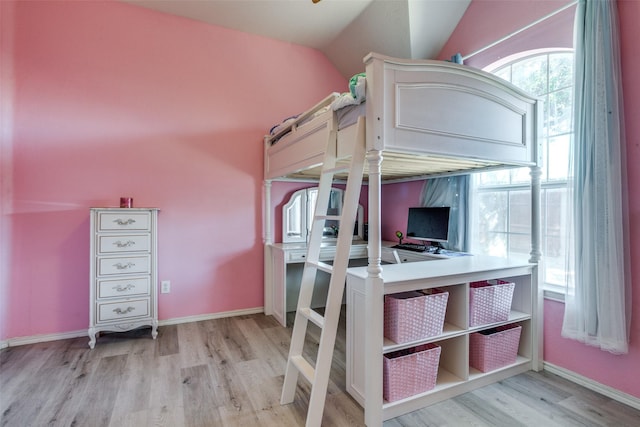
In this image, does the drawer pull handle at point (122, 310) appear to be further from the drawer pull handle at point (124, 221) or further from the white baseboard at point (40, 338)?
the drawer pull handle at point (124, 221)

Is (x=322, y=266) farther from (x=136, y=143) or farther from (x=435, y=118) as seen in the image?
(x=136, y=143)

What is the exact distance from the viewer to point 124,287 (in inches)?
101

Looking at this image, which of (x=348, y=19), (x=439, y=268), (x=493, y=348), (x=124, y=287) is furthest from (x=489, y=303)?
(x=348, y=19)

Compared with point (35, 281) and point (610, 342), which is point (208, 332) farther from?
point (610, 342)

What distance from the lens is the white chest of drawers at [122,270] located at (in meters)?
2.49

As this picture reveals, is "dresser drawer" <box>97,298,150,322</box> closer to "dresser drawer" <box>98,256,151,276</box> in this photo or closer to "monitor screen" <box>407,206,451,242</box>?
"dresser drawer" <box>98,256,151,276</box>

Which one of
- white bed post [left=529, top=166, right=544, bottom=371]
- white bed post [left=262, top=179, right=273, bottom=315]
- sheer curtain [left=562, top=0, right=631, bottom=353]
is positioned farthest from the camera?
white bed post [left=262, top=179, right=273, bottom=315]

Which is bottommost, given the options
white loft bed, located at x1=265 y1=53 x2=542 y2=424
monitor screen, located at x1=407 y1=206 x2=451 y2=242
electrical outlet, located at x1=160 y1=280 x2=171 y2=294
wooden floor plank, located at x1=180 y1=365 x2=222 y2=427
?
wooden floor plank, located at x1=180 y1=365 x2=222 y2=427

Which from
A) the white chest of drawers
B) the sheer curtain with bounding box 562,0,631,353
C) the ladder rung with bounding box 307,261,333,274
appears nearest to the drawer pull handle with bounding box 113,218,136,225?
the white chest of drawers

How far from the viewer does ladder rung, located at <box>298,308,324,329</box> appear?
5.35 feet

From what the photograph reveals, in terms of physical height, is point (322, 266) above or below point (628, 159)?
below

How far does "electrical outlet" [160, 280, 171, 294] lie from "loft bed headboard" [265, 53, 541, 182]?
1.83 m

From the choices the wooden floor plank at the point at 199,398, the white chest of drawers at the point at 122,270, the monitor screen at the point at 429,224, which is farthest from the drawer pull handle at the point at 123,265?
the monitor screen at the point at 429,224

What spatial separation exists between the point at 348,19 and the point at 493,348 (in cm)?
311
